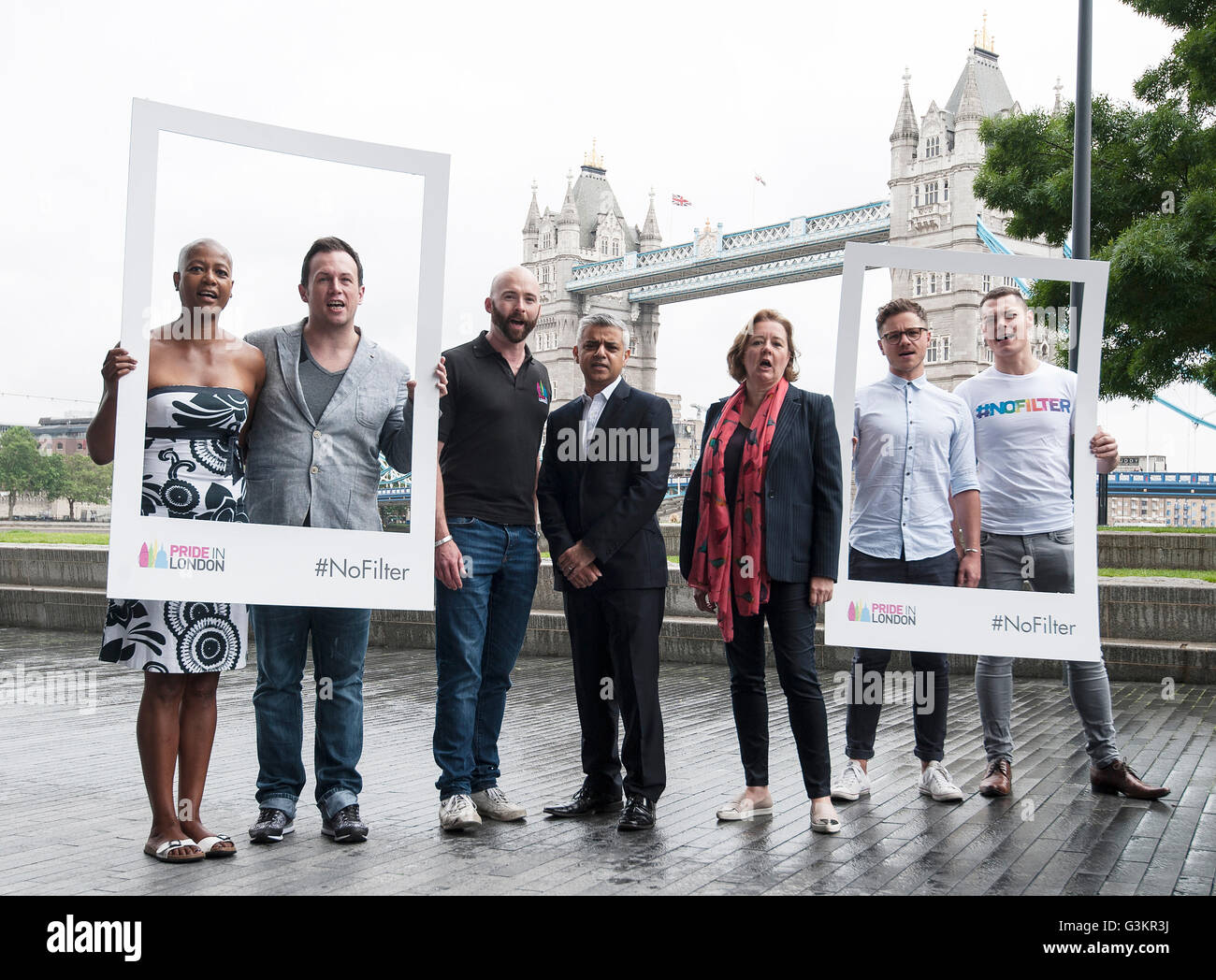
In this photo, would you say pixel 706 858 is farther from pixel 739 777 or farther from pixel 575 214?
pixel 575 214

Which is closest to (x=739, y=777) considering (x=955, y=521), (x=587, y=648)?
(x=587, y=648)

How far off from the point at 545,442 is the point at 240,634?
125cm

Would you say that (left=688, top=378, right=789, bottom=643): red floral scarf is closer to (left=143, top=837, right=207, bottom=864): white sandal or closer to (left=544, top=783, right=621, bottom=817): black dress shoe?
(left=544, top=783, right=621, bottom=817): black dress shoe

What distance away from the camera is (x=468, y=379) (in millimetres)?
4125

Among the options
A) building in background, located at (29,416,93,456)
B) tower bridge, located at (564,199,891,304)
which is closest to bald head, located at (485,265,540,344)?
building in background, located at (29,416,93,456)

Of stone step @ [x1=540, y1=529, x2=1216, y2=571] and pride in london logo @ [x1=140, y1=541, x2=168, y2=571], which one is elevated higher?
stone step @ [x1=540, y1=529, x2=1216, y2=571]

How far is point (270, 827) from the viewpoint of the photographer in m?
3.80

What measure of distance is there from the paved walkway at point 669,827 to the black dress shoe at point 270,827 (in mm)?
41

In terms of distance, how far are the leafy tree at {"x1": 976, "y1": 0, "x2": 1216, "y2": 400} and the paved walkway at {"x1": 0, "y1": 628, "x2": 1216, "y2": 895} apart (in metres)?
5.15

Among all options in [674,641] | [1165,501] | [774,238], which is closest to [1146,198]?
[674,641]

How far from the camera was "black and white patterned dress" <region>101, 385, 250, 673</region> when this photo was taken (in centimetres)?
352

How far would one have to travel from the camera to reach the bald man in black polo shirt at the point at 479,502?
13.5 ft
